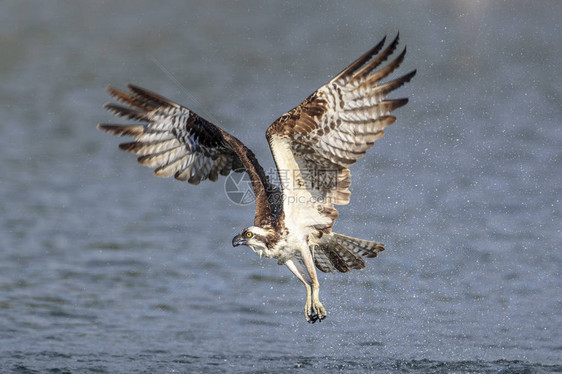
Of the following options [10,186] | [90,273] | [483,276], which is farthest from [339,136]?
[10,186]

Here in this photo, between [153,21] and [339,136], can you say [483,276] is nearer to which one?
[339,136]

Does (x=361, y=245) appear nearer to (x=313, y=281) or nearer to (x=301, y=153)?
(x=313, y=281)

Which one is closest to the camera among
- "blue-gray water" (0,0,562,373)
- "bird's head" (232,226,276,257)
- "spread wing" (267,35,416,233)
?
"spread wing" (267,35,416,233)

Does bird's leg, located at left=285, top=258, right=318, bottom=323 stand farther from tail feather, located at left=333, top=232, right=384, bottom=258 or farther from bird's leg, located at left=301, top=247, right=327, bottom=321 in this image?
tail feather, located at left=333, top=232, right=384, bottom=258

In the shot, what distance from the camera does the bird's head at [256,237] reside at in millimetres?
8352

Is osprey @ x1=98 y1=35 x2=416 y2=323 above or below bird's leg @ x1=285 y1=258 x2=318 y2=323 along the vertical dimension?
above

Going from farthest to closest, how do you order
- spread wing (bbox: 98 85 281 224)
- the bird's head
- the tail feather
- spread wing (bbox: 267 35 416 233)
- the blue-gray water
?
the blue-gray water, the tail feather, spread wing (bbox: 98 85 281 224), the bird's head, spread wing (bbox: 267 35 416 233)

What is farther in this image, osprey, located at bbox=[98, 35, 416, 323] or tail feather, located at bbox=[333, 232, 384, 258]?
tail feather, located at bbox=[333, 232, 384, 258]

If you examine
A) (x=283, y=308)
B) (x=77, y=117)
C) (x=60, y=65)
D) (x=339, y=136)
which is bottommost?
(x=283, y=308)

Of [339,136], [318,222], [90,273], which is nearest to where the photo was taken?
[339,136]

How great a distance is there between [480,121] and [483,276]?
601 centimetres

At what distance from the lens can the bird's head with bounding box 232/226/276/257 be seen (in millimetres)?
8352

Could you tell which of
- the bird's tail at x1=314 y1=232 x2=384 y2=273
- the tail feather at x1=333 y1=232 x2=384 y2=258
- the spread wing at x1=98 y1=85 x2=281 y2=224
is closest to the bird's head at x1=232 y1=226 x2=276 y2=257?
the spread wing at x1=98 y1=85 x2=281 y2=224

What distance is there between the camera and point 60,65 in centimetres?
2089
